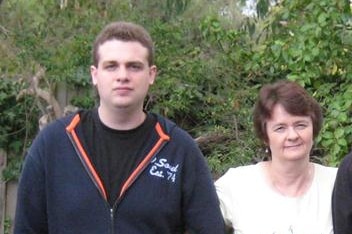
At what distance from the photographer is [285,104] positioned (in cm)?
344

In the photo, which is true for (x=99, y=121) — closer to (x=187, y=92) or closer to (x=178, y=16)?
(x=187, y=92)

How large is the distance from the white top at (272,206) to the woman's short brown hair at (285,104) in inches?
7.8

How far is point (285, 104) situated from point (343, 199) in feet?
1.54

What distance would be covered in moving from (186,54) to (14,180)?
7.40ft

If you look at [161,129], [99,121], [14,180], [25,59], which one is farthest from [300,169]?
[14,180]

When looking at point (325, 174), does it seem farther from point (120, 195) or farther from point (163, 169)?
point (120, 195)

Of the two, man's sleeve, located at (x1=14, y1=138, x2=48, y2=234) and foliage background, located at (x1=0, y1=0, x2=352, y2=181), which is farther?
foliage background, located at (x1=0, y1=0, x2=352, y2=181)

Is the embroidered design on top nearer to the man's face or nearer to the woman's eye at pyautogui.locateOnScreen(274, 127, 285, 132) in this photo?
the man's face

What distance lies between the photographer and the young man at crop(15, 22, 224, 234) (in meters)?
3.14

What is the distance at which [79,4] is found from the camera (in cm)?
700

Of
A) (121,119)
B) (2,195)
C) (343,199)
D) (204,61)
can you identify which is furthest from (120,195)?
(2,195)

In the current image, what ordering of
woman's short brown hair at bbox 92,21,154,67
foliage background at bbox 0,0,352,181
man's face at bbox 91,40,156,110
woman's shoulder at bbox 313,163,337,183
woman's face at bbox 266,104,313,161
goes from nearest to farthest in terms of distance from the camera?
man's face at bbox 91,40,156,110
woman's short brown hair at bbox 92,21,154,67
woman's face at bbox 266,104,313,161
woman's shoulder at bbox 313,163,337,183
foliage background at bbox 0,0,352,181

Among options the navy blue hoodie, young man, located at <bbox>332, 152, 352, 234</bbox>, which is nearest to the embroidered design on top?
the navy blue hoodie

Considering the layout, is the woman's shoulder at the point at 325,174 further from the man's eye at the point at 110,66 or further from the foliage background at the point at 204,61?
the foliage background at the point at 204,61
